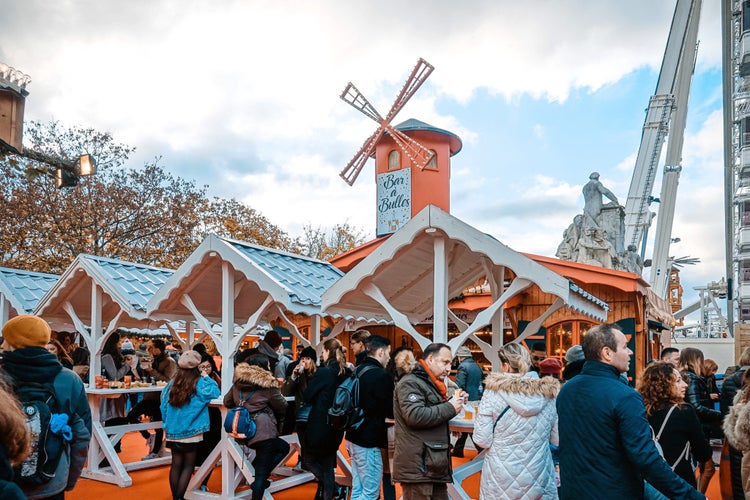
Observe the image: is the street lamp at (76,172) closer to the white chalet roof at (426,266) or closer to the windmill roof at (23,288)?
the windmill roof at (23,288)

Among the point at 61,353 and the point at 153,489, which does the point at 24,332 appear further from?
the point at 61,353

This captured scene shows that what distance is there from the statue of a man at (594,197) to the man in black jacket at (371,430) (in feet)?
48.5

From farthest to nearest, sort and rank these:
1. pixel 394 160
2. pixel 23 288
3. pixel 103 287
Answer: pixel 394 160, pixel 23 288, pixel 103 287

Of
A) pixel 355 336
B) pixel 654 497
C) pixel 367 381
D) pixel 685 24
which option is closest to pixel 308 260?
pixel 355 336

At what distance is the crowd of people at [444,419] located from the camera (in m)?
2.98

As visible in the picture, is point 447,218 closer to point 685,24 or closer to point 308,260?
point 308,260

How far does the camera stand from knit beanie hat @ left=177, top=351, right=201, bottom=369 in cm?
616

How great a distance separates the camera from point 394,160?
2195 cm

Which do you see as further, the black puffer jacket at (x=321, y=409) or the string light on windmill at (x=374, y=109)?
the string light on windmill at (x=374, y=109)

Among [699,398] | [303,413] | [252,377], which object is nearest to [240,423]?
[252,377]

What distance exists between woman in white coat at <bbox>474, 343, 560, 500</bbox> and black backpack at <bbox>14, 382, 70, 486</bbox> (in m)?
2.85

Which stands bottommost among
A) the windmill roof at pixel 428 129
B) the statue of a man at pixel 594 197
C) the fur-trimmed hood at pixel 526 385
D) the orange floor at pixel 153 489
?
the orange floor at pixel 153 489

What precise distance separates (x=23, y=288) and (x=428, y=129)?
14.7 meters

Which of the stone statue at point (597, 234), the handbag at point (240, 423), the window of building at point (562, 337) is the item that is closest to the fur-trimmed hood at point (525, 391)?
the handbag at point (240, 423)
